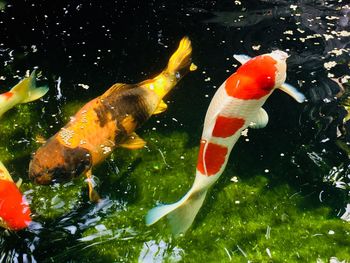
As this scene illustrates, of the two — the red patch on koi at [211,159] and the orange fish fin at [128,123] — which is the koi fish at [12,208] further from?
the red patch on koi at [211,159]

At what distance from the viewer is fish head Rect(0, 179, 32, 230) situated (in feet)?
5.93

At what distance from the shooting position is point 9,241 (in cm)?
187

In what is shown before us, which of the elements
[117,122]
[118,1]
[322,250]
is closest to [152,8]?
[118,1]

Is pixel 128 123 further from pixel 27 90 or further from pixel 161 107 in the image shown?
pixel 27 90

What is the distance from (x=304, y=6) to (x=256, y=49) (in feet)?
2.19

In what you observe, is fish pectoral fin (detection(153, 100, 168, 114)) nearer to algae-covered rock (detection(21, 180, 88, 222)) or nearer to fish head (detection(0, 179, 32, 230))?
algae-covered rock (detection(21, 180, 88, 222))

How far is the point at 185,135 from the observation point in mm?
2479

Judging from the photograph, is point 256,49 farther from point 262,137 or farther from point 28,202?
point 28,202

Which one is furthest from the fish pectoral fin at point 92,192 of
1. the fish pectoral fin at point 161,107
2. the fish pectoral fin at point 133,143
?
the fish pectoral fin at point 161,107

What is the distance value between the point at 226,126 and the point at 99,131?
644 mm

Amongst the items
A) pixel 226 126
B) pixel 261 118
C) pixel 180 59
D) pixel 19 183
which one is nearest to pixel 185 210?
pixel 226 126

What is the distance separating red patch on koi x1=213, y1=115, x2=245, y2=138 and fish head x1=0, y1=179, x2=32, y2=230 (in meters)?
0.78

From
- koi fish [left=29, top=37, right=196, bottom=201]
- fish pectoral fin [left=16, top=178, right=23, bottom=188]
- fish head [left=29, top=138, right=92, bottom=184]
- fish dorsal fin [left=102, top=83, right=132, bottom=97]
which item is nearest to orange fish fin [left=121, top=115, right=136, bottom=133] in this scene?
koi fish [left=29, top=37, right=196, bottom=201]

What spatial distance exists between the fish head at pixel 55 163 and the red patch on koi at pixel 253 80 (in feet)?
2.29
